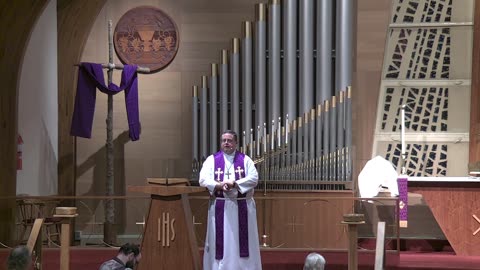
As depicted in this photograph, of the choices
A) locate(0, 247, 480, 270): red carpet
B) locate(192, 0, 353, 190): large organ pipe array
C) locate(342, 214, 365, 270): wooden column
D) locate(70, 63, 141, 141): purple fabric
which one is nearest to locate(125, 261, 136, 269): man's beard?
locate(342, 214, 365, 270): wooden column

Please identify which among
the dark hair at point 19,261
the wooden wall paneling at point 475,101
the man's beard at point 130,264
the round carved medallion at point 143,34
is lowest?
the man's beard at point 130,264

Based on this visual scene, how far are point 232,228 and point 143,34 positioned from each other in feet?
12.9

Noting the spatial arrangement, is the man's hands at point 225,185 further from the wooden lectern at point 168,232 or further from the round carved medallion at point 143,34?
the round carved medallion at point 143,34

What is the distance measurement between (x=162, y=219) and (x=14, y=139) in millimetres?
3419

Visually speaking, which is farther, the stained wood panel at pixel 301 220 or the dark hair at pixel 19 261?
the stained wood panel at pixel 301 220

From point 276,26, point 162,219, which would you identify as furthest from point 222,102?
point 162,219

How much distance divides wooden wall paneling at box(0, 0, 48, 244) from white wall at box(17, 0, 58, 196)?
62 cm

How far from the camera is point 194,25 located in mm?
11539

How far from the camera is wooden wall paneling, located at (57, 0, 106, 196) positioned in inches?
452

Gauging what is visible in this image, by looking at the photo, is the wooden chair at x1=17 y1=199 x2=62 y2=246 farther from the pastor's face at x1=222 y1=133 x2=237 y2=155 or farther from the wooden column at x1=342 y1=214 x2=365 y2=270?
the wooden column at x1=342 y1=214 x2=365 y2=270

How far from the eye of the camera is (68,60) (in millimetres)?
11508

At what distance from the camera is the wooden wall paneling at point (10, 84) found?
9.81 meters

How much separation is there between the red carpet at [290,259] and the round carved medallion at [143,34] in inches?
126

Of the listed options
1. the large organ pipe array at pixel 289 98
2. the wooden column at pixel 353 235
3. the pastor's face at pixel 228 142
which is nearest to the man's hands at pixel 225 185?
the pastor's face at pixel 228 142
